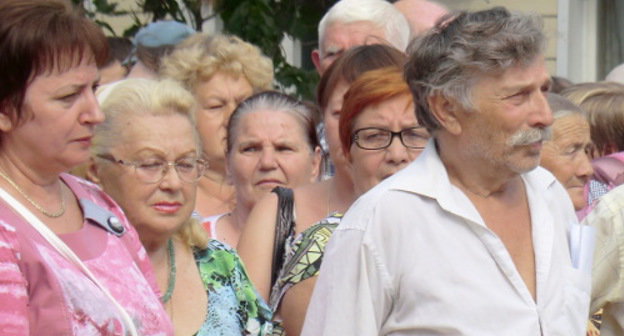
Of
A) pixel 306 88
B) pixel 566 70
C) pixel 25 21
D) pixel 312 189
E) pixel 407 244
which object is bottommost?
pixel 566 70

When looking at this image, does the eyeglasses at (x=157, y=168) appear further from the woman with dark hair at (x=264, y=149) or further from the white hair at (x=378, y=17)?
the white hair at (x=378, y=17)

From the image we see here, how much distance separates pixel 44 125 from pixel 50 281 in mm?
436

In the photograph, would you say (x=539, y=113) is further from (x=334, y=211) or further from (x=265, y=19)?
(x=265, y=19)

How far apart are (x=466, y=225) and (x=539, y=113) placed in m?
0.37

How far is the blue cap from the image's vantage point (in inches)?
276

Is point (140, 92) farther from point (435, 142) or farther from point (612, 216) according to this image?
point (612, 216)

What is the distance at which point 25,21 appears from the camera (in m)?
3.79

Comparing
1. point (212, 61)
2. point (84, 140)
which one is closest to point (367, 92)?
point (84, 140)

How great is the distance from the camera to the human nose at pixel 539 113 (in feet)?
13.4

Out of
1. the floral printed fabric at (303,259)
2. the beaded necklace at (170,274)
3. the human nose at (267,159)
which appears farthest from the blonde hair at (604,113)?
the beaded necklace at (170,274)

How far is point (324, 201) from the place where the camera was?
531 centimetres

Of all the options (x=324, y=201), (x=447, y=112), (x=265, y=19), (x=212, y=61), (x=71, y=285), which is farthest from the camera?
(x=265, y=19)

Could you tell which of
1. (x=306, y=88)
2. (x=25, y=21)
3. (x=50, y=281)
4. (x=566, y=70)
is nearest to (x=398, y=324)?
(x=50, y=281)

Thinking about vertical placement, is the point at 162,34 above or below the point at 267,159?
above
